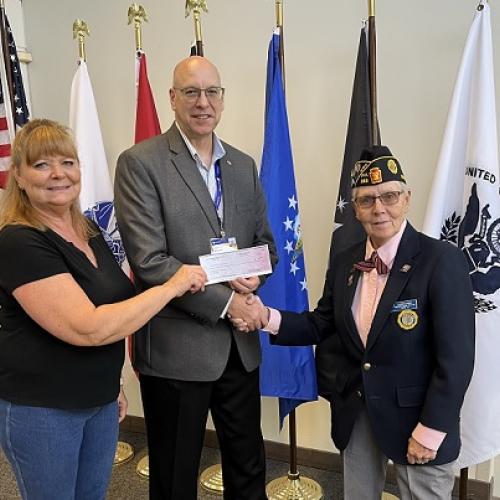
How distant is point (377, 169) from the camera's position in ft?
5.18

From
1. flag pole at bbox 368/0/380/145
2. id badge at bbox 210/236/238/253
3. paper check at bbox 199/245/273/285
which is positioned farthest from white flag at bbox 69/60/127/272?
flag pole at bbox 368/0/380/145

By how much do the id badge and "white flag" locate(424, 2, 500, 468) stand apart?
91 centimetres

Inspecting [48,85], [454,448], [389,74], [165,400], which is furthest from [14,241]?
[48,85]

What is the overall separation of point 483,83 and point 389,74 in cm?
52

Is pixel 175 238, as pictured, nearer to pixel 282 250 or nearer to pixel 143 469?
pixel 282 250

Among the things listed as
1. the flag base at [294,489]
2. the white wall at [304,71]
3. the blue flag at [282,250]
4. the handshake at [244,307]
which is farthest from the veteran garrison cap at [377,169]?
the flag base at [294,489]

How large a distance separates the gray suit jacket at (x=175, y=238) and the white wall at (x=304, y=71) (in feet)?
3.22

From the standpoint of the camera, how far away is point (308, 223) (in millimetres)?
2832

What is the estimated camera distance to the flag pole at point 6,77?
2705 millimetres

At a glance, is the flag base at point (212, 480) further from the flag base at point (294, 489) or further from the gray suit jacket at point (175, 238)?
the gray suit jacket at point (175, 238)

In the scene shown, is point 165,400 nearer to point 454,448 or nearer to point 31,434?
point 31,434

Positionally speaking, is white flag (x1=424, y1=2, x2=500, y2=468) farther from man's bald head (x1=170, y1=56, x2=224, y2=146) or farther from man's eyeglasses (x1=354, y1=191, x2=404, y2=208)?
man's bald head (x1=170, y1=56, x2=224, y2=146)

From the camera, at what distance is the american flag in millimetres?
2801

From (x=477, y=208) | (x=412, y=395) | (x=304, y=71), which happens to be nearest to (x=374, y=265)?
(x=412, y=395)
